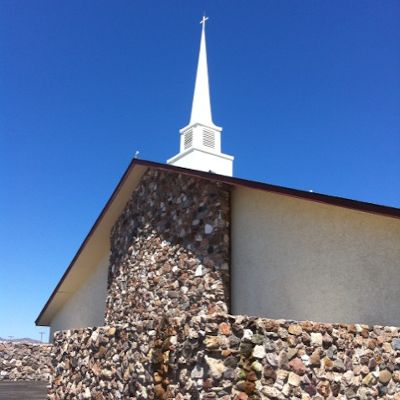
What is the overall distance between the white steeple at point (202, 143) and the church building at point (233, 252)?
8.52 meters

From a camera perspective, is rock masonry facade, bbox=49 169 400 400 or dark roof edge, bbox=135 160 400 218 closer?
rock masonry facade, bbox=49 169 400 400

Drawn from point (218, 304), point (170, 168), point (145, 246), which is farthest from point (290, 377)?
point (145, 246)

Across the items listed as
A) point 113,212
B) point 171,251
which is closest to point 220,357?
point 171,251

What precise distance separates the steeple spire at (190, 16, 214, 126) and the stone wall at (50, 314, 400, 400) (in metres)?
19.2

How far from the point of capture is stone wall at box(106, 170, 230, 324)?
442 inches

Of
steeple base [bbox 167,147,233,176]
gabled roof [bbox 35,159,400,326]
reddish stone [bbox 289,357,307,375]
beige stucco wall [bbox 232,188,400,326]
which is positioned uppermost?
steeple base [bbox 167,147,233,176]

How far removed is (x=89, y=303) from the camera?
17.5m

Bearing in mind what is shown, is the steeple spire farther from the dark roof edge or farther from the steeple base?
the dark roof edge

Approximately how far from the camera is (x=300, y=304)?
367 inches

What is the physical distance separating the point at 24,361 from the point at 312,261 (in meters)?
14.2

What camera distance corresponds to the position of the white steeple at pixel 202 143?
953 inches

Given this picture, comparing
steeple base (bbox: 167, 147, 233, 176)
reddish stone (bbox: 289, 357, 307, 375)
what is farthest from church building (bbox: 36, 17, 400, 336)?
steeple base (bbox: 167, 147, 233, 176)

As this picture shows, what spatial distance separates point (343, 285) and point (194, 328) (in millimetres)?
3339

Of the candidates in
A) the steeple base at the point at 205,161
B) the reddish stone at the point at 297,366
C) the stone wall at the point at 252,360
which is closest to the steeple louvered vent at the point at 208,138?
the steeple base at the point at 205,161
